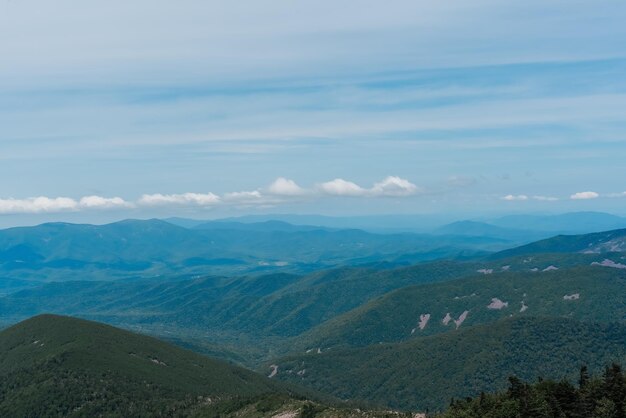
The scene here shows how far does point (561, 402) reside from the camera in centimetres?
12225

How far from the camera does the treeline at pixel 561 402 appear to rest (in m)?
114

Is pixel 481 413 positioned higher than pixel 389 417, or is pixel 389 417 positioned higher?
pixel 481 413

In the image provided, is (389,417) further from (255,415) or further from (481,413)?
(255,415)

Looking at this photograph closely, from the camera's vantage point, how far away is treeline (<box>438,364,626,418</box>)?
375 ft

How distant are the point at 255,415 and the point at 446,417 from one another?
8470 cm

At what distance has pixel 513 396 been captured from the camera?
→ 430 ft

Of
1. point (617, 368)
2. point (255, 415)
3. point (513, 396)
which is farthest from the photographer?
point (255, 415)

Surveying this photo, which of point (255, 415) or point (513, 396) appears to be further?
point (255, 415)

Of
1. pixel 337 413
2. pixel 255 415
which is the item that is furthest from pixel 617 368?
pixel 255 415

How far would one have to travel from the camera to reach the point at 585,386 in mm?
125188

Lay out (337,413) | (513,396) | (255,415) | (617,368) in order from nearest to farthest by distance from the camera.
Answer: (617,368) < (513,396) < (337,413) < (255,415)

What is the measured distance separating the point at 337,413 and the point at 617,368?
79582mm

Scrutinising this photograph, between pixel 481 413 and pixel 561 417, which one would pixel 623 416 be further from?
pixel 481 413

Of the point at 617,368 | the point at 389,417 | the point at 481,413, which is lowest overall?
the point at 389,417
